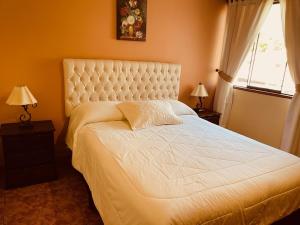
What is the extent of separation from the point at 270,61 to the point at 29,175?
11.3 feet

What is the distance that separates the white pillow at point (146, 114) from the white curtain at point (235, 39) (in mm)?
1386

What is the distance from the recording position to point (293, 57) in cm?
274

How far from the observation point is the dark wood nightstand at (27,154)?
7.38 feet

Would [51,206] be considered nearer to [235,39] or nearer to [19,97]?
[19,97]

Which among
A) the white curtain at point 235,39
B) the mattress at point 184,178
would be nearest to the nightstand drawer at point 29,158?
the mattress at point 184,178

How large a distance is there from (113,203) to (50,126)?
1433mm

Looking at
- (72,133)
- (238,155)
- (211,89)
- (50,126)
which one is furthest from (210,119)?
(50,126)

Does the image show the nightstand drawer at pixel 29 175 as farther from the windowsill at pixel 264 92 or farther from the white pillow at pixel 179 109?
the windowsill at pixel 264 92

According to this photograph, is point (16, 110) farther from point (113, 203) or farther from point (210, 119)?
point (210, 119)

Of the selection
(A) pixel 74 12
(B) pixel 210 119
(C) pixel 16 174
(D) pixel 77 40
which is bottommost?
(C) pixel 16 174

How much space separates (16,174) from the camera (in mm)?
2307

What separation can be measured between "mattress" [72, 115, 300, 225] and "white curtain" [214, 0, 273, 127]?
1.58 meters

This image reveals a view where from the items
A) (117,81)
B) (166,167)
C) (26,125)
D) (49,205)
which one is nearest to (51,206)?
(49,205)

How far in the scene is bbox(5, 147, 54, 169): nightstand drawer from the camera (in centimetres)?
227
